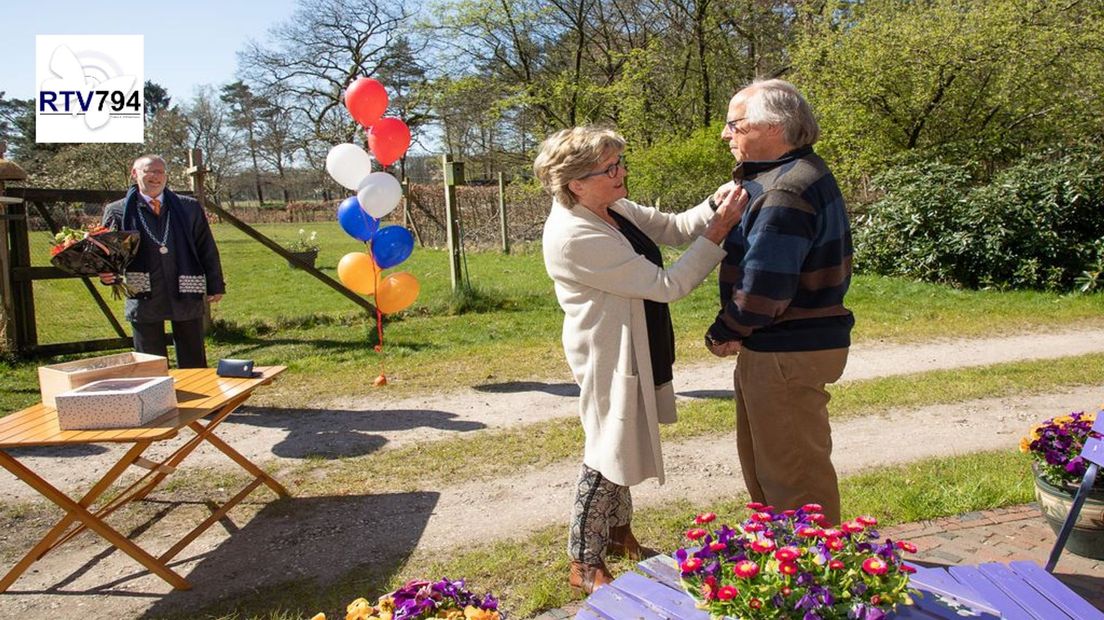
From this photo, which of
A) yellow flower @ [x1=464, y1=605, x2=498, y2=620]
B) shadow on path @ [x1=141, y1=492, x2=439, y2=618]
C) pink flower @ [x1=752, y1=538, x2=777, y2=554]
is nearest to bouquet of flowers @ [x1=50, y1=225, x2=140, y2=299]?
shadow on path @ [x1=141, y1=492, x2=439, y2=618]

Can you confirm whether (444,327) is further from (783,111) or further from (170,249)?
(783,111)

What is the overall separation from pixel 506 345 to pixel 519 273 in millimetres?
6078

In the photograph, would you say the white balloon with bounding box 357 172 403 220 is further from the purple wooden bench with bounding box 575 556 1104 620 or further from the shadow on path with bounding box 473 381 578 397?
the purple wooden bench with bounding box 575 556 1104 620

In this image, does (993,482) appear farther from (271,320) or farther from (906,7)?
(906,7)

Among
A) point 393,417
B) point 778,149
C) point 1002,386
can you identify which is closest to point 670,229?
point 778,149

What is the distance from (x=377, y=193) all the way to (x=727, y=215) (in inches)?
188

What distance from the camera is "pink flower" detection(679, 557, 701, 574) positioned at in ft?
6.15

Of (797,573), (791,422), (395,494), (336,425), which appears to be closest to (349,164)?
(336,425)

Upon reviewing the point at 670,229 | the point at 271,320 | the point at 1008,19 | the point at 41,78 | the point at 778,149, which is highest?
the point at 1008,19

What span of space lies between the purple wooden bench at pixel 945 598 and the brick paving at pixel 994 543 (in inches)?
41.0

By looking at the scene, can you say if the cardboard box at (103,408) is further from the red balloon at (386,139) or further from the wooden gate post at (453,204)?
the wooden gate post at (453,204)

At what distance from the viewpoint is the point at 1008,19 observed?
13109mm

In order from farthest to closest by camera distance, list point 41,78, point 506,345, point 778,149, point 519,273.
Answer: point 519,273, point 41,78, point 506,345, point 778,149

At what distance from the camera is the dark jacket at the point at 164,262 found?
5668 mm
